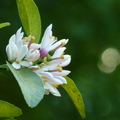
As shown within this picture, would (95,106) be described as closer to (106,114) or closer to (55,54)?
(106,114)

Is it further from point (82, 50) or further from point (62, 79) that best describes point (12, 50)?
point (82, 50)

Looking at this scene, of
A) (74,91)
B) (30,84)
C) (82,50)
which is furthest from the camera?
(82,50)

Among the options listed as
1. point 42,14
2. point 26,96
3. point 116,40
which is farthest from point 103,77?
point 26,96

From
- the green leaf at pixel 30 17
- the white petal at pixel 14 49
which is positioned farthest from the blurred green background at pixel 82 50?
the white petal at pixel 14 49

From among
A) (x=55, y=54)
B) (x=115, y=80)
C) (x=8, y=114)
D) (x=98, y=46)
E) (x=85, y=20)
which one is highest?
(x=55, y=54)

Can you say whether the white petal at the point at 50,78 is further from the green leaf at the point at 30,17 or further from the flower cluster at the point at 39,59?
the green leaf at the point at 30,17

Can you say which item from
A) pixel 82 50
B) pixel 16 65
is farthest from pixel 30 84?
pixel 82 50
